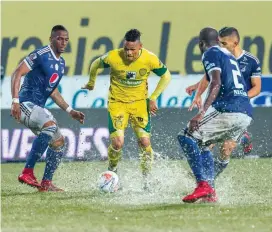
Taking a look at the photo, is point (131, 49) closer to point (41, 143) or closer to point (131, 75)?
point (131, 75)

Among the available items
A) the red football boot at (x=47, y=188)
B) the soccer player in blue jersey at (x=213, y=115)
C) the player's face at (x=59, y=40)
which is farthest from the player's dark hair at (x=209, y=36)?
the red football boot at (x=47, y=188)

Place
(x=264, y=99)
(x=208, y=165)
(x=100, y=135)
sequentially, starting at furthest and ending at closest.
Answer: (x=264, y=99) → (x=100, y=135) → (x=208, y=165)

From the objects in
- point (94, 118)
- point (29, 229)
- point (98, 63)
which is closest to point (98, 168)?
point (94, 118)

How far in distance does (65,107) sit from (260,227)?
4.72 metres

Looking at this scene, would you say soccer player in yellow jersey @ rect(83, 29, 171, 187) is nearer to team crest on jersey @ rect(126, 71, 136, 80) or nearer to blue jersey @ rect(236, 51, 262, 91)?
team crest on jersey @ rect(126, 71, 136, 80)

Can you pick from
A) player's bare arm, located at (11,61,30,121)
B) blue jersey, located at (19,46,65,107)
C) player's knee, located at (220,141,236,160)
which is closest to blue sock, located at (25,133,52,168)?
player's bare arm, located at (11,61,30,121)

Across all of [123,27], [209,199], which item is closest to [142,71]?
[209,199]

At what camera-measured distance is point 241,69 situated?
12883 mm

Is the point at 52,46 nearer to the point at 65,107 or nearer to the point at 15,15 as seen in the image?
the point at 65,107

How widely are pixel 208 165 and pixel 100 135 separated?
23.9 ft

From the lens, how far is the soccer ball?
12023 mm

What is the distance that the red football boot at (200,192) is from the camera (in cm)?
1056

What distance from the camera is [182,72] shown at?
1956 centimetres

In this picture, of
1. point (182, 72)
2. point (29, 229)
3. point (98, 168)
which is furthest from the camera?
point (182, 72)
